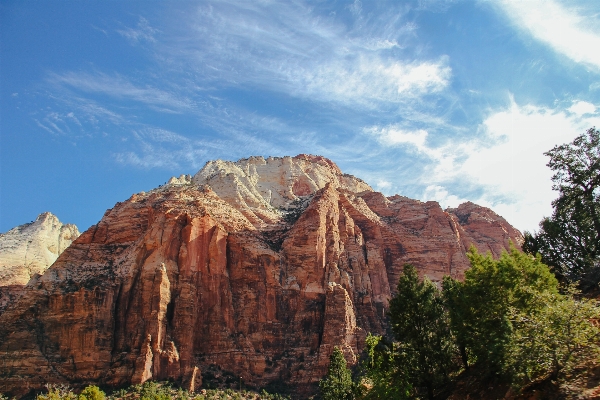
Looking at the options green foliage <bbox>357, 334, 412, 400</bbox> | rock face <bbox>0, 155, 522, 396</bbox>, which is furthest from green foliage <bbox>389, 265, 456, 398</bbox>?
rock face <bbox>0, 155, 522, 396</bbox>

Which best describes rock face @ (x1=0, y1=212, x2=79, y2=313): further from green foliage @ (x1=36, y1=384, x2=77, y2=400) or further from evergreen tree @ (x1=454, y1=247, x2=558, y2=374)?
evergreen tree @ (x1=454, y1=247, x2=558, y2=374)

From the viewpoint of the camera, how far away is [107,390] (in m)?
69.5

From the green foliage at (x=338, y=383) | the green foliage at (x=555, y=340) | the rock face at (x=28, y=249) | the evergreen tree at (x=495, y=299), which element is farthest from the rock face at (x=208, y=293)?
the green foliage at (x=555, y=340)

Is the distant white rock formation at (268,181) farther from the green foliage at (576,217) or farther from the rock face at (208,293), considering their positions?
the green foliage at (576,217)

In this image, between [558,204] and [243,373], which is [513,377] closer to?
[558,204]

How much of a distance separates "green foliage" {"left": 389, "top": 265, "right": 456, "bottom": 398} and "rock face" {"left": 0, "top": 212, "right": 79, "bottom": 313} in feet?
263

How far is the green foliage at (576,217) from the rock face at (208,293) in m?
46.0

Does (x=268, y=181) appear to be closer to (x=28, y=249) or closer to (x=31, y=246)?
(x=31, y=246)

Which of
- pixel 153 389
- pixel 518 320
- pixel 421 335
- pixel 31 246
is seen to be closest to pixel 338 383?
pixel 421 335

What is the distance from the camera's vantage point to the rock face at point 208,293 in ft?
244

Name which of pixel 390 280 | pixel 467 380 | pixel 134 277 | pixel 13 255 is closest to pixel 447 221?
pixel 390 280

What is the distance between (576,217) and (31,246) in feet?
464

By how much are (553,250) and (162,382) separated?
5572cm

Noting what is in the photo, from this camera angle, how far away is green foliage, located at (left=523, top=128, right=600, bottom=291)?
123 ft
